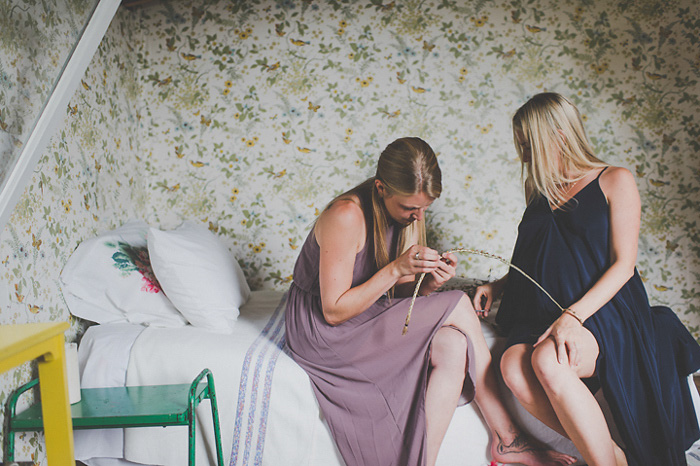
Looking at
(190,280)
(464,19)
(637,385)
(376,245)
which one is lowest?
(637,385)

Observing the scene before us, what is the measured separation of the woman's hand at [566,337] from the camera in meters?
1.43

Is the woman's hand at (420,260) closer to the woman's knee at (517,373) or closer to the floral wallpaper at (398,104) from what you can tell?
the woman's knee at (517,373)

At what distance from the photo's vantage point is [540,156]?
167 centimetres

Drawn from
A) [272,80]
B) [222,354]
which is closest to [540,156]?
[222,354]

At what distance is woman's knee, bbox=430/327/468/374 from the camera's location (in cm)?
157

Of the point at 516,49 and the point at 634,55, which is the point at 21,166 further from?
the point at 634,55

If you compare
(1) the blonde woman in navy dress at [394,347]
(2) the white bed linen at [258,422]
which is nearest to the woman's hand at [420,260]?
(1) the blonde woman in navy dress at [394,347]

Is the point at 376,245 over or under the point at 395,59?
under

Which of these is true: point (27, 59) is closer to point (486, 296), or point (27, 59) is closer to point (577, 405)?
point (486, 296)

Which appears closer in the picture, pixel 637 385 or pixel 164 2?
pixel 637 385

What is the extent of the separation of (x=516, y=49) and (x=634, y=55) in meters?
0.53

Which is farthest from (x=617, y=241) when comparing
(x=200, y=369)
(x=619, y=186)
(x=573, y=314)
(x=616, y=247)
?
(x=200, y=369)

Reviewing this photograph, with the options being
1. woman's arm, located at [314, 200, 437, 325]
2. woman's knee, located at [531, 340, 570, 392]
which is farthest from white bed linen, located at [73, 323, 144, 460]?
woman's knee, located at [531, 340, 570, 392]

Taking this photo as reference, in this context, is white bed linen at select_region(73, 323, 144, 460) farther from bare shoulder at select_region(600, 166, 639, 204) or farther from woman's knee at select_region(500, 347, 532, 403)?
bare shoulder at select_region(600, 166, 639, 204)
